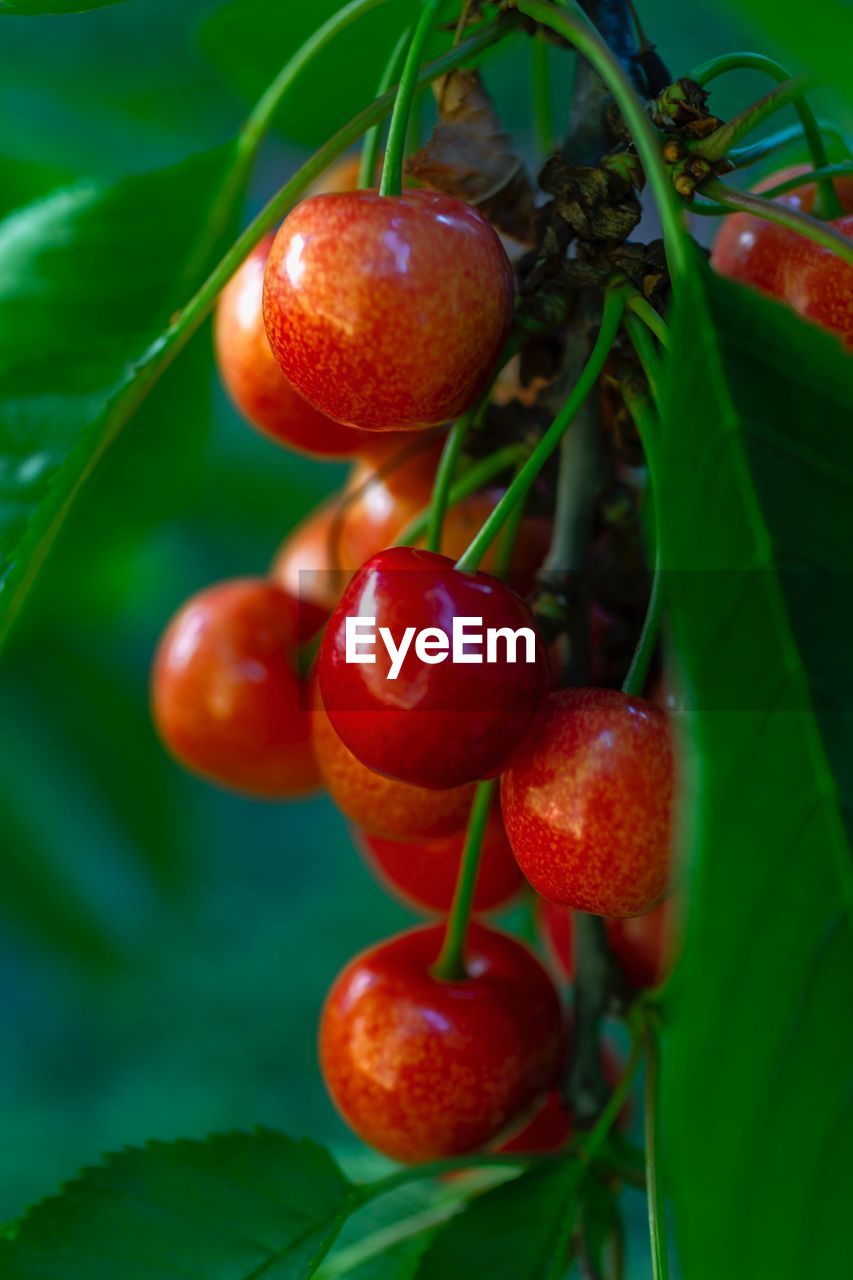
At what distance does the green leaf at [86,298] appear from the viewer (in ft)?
1.87

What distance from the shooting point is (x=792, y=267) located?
490mm

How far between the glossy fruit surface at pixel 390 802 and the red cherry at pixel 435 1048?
2.8 inches

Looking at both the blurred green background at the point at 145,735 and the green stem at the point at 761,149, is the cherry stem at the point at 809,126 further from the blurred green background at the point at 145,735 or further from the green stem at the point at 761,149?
the blurred green background at the point at 145,735

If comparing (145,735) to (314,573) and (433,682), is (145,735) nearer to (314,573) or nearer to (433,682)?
(314,573)

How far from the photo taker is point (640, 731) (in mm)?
434

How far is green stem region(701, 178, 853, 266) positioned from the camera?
16.6 inches

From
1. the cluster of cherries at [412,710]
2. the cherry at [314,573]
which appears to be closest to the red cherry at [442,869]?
the cluster of cherries at [412,710]

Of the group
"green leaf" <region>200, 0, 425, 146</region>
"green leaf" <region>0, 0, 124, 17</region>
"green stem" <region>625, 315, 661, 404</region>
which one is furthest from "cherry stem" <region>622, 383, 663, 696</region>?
"green leaf" <region>200, 0, 425, 146</region>

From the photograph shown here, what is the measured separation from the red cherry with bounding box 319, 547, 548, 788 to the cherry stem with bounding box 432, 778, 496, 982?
0.27 feet

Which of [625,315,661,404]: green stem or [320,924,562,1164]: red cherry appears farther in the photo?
[320,924,562,1164]: red cherry

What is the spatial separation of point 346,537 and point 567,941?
0.78ft

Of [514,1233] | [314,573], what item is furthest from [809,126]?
Answer: [514,1233]

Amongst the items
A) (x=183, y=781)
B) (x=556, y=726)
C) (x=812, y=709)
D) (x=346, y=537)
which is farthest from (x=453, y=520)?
(x=183, y=781)

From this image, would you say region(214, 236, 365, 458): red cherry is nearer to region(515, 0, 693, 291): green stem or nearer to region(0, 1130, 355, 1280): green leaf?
region(515, 0, 693, 291): green stem
